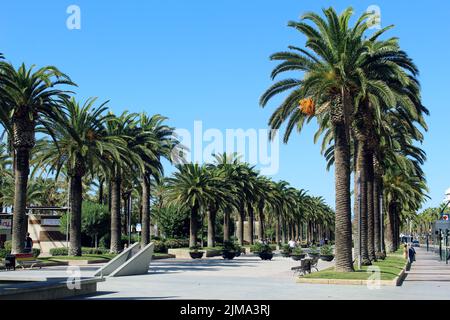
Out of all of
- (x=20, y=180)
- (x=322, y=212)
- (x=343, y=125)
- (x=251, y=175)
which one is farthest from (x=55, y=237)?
(x=322, y=212)

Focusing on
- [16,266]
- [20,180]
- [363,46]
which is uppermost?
[363,46]

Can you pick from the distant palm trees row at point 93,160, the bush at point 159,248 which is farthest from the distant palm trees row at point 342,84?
the bush at point 159,248

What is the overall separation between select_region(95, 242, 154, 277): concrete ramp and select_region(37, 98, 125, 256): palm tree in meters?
10.1

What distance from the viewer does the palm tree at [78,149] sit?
1560 inches

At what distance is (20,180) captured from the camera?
113 feet

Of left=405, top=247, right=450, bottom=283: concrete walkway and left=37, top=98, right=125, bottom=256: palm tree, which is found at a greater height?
left=37, top=98, right=125, bottom=256: palm tree

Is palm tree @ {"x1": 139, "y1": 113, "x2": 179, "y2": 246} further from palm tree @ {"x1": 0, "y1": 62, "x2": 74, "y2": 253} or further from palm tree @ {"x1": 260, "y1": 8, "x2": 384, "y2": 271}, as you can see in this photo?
palm tree @ {"x1": 260, "y1": 8, "x2": 384, "y2": 271}

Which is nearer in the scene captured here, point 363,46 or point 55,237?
point 363,46

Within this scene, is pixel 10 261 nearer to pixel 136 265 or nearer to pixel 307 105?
pixel 136 265

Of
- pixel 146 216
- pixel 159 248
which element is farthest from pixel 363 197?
pixel 159 248

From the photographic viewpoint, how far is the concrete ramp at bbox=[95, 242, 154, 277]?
27703 mm

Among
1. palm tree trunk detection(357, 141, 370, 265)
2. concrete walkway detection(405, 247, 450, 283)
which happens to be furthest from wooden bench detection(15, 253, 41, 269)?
concrete walkway detection(405, 247, 450, 283)
